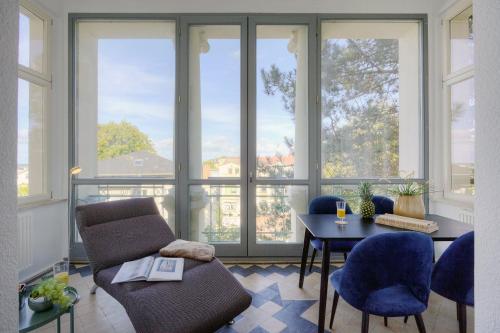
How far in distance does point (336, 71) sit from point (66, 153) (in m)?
3.49

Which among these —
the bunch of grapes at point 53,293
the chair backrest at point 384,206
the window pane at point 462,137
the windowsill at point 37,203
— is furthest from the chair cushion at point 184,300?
the window pane at point 462,137

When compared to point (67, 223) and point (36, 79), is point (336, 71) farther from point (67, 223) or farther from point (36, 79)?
point (67, 223)

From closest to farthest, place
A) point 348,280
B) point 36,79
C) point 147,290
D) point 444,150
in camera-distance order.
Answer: point 348,280
point 147,290
point 36,79
point 444,150

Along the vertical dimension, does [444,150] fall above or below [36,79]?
below

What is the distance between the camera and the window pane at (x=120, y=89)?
10.6 ft

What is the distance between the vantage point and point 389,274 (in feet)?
4.85

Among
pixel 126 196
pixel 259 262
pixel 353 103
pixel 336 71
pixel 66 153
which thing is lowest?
pixel 259 262

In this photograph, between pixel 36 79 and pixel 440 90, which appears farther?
pixel 440 90

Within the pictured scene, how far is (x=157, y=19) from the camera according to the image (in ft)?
10.4

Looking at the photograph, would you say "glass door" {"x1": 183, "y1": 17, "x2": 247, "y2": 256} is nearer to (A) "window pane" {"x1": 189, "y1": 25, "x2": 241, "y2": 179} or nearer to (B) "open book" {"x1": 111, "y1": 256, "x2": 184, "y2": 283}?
(A) "window pane" {"x1": 189, "y1": 25, "x2": 241, "y2": 179}

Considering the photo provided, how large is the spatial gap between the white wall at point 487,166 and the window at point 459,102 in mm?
2809

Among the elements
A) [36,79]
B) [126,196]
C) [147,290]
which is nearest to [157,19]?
[36,79]

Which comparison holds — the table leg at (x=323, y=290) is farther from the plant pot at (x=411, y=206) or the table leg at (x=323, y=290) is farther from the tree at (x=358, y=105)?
the tree at (x=358, y=105)

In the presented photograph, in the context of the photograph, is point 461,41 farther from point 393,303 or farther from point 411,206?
point 393,303
